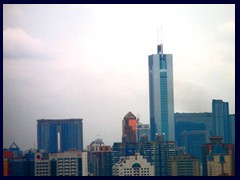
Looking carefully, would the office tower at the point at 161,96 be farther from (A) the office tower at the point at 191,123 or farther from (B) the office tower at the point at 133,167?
(B) the office tower at the point at 133,167

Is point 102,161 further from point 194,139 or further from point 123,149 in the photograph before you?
point 194,139

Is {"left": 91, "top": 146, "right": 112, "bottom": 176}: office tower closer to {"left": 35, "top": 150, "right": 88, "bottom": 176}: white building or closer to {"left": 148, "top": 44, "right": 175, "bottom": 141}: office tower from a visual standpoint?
{"left": 35, "top": 150, "right": 88, "bottom": 176}: white building

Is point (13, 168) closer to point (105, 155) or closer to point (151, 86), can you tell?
point (105, 155)

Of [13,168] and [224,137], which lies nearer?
[13,168]

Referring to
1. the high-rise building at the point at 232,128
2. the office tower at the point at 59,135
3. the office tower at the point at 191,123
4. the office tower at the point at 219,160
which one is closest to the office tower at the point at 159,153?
the office tower at the point at 191,123

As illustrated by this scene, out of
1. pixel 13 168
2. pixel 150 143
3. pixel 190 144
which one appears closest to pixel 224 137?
pixel 190 144
